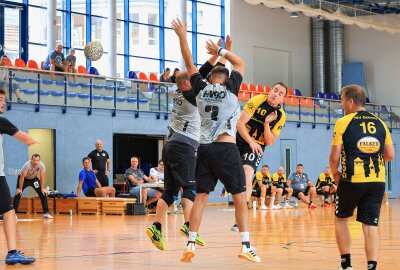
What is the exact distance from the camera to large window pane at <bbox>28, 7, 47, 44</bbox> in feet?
107

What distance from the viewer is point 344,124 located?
809cm

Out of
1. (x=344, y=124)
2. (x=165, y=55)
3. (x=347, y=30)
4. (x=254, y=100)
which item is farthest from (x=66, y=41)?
(x=344, y=124)

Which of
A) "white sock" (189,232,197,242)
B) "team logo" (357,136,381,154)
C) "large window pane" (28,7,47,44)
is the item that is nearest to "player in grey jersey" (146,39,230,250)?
"white sock" (189,232,197,242)

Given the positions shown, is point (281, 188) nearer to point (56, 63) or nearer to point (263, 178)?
point (263, 178)

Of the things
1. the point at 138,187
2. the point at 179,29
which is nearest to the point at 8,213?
the point at 179,29

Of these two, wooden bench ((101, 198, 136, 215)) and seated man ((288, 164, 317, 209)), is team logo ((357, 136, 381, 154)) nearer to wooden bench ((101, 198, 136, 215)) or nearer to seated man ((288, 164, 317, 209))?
wooden bench ((101, 198, 136, 215))

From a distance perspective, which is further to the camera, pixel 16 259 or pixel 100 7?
pixel 100 7

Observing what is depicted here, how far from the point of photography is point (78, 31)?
114ft

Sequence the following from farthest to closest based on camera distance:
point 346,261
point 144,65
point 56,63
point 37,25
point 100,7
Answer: point 144,65 < point 100,7 < point 37,25 < point 56,63 < point 346,261

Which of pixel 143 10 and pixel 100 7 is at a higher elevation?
pixel 143 10

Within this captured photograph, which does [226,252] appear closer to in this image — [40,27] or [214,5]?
[40,27]

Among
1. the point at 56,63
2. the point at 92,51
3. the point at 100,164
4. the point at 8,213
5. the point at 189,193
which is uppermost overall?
the point at 92,51

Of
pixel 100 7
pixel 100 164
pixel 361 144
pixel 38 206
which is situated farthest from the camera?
pixel 100 7

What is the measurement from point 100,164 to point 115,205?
201 centimetres
